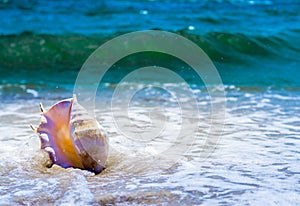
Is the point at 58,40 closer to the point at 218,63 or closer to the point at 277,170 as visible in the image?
the point at 218,63

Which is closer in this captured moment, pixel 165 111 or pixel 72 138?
pixel 72 138

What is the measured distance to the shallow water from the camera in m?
1.69

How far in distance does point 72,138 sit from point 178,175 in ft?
1.30

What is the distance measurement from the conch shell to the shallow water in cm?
4

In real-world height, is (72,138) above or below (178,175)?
above

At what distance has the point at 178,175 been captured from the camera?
1917 millimetres

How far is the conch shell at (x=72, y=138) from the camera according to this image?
6.03 ft

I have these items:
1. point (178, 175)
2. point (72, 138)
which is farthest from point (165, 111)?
point (72, 138)

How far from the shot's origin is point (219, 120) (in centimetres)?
287

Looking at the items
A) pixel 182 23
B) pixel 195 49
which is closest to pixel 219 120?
pixel 195 49

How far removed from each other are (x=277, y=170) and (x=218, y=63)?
3.53 metres

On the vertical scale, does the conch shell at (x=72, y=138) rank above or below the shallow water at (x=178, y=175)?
above

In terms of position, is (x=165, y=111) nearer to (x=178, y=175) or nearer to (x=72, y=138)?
(x=178, y=175)

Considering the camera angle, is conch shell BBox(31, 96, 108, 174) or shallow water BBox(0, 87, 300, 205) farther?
conch shell BBox(31, 96, 108, 174)
